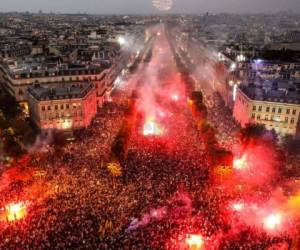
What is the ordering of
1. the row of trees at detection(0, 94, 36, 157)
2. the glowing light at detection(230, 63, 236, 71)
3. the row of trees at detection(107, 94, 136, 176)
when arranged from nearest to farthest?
the row of trees at detection(107, 94, 136, 176) → the row of trees at detection(0, 94, 36, 157) → the glowing light at detection(230, 63, 236, 71)

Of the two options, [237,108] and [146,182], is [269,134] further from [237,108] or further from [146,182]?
[146,182]

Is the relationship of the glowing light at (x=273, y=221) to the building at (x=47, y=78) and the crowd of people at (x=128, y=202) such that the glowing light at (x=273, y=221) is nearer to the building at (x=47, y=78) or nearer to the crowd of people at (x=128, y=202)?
the crowd of people at (x=128, y=202)

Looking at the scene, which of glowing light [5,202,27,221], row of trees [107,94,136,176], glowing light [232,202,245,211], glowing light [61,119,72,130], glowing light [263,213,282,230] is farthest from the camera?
glowing light [61,119,72,130]

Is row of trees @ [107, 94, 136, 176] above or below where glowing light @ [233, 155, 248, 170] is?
above

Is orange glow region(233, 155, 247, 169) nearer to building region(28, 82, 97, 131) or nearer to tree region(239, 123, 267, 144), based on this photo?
tree region(239, 123, 267, 144)

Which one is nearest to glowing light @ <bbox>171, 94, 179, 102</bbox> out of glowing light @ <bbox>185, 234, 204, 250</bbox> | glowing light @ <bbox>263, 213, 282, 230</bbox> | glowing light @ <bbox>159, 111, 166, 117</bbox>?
glowing light @ <bbox>159, 111, 166, 117</bbox>

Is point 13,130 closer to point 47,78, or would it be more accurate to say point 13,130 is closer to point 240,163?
point 47,78

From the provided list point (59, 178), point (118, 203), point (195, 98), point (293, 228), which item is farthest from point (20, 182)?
point (195, 98)
